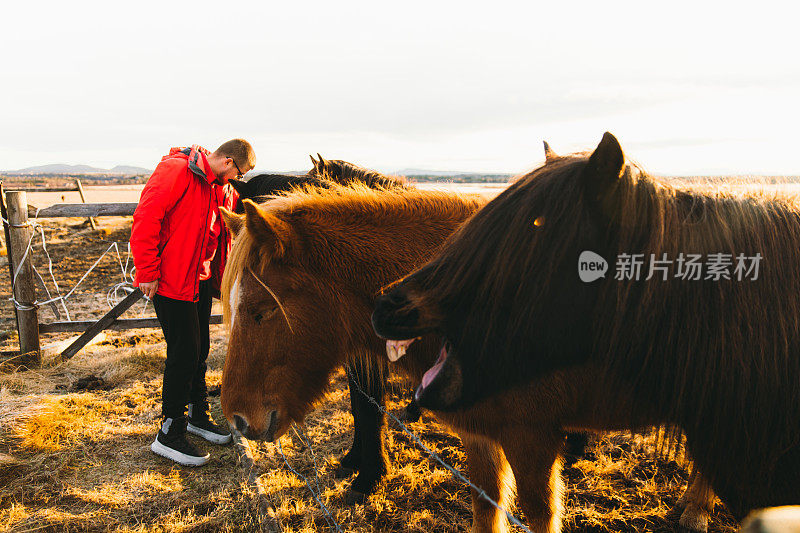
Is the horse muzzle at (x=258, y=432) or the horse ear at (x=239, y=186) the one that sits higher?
the horse ear at (x=239, y=186)

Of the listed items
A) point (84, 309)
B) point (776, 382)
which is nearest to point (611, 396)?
point (776, 382)

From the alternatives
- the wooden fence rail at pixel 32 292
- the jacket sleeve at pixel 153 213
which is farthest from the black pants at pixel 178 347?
the wooden fence rail at pixel 32 292

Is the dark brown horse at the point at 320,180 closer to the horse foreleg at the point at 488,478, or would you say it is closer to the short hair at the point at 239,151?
the short hair at the point at 239,151

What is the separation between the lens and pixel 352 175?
3.68 metres

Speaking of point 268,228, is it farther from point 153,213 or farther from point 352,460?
point 352,460

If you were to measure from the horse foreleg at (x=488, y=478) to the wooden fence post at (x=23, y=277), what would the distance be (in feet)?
20.0

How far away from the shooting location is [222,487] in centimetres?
349

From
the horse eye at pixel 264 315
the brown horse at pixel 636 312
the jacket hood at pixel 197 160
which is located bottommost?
the horse eye at pixel 264 315

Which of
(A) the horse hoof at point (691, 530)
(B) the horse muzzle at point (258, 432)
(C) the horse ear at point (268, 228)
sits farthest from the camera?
(A) the horse hoof at point (691, 530)

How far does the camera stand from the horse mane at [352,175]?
10.6ft

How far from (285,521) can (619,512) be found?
8.22ft

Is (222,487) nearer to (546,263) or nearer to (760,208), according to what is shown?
(546,263)

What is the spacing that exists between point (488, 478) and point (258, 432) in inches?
54.1

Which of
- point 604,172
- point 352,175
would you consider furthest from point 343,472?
point 604,172
